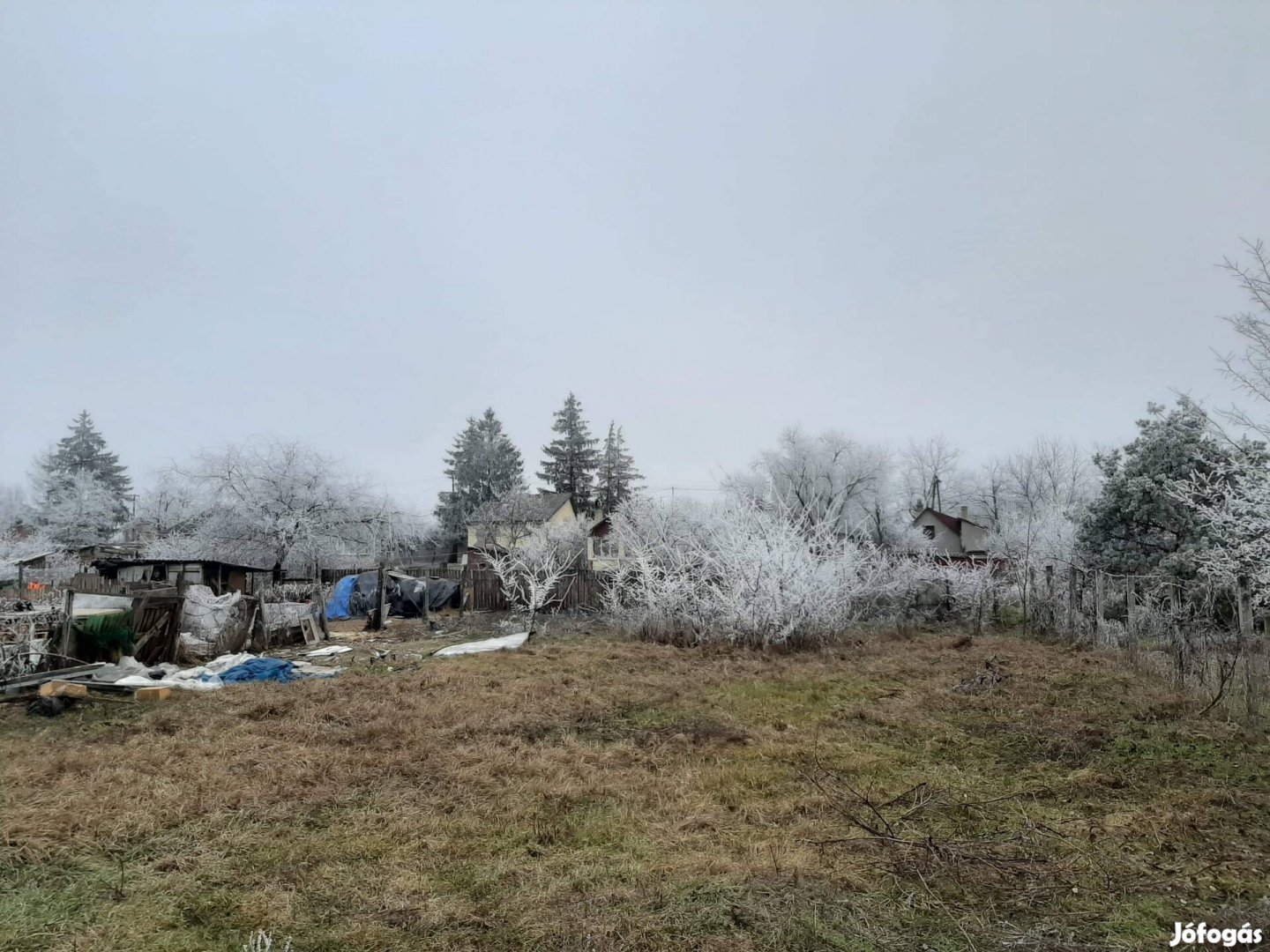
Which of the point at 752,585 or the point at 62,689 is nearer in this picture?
the point at 62,689

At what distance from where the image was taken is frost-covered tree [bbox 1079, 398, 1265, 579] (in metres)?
15.1

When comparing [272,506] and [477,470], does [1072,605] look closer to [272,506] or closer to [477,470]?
[272,506]

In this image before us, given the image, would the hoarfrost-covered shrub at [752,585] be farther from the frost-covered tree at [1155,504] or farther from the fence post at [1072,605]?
the frost-covered tree at [1155,504]

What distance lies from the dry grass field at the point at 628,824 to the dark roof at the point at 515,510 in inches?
921

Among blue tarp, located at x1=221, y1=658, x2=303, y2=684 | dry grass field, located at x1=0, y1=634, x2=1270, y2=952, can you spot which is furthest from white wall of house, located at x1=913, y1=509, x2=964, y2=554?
blue tarp, located at x1=221, y1=658, x2=303, y2=684

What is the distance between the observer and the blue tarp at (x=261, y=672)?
32.8 ft

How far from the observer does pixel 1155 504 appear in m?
15.9

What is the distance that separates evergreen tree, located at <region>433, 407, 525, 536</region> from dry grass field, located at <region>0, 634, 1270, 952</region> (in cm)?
3496

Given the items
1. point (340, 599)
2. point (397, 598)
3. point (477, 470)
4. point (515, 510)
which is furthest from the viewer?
point (477, 470)

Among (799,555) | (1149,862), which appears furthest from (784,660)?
(1149,862)

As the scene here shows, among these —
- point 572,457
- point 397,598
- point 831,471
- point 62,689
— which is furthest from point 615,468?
point 62,689

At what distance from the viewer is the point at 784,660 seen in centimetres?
1173

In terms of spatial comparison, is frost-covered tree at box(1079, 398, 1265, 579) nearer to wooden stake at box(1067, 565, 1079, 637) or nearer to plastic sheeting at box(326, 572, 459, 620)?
wooden stake at box(1067, 565, 1079, 637)

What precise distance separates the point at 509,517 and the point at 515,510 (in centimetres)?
61
